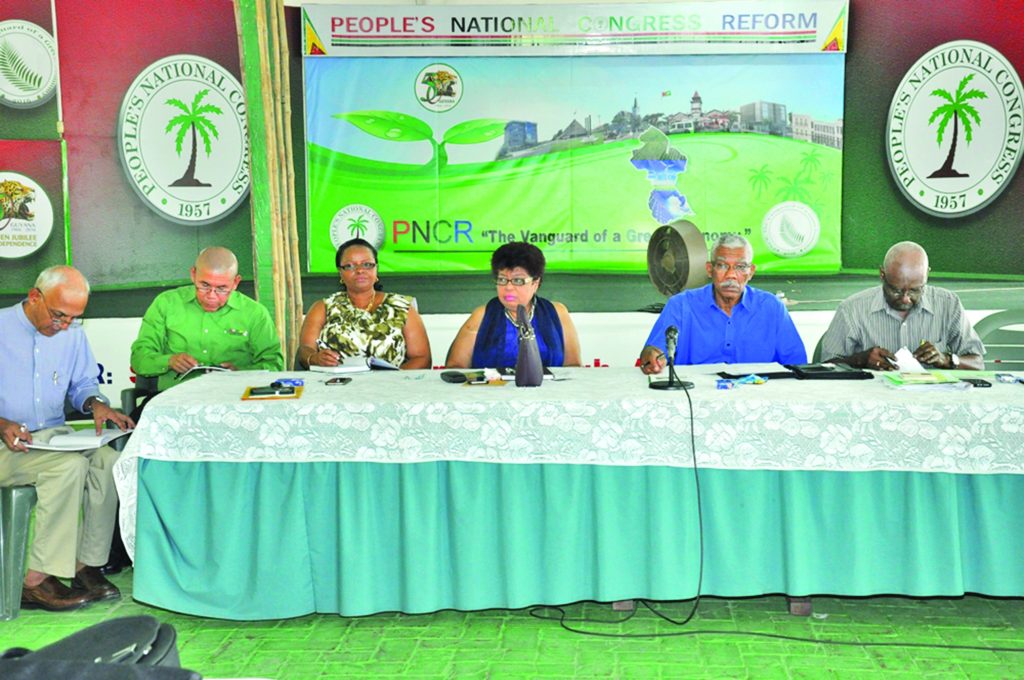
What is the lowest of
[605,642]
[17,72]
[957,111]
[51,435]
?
[605,642]

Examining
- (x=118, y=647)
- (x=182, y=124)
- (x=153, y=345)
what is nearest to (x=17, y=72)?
(x=182, y=124)

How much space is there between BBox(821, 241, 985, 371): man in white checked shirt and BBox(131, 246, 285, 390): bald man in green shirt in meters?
2.49

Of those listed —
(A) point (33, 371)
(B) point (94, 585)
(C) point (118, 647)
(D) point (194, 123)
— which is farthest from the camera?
(D) point (194, 123)

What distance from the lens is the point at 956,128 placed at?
5.84m

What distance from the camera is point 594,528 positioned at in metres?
3.05

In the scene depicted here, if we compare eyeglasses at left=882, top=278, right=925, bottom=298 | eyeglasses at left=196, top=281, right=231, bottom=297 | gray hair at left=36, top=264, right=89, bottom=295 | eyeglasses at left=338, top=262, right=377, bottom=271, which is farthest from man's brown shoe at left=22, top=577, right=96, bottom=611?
eyeglasses at left=882, top=278, right=925, bottom=298

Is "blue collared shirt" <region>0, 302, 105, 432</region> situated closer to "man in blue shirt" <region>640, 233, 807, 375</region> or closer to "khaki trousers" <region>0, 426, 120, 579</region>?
"khaki trousers" <region>0, 426, 120, 579</region>

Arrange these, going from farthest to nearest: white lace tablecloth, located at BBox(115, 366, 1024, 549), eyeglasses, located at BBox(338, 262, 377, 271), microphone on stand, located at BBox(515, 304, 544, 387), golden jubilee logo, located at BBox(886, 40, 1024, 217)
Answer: golden jubilee logo, located at BBox(886, 40, 1024, 217) → eyeglasses, located at BBox(338, 262, 377, 271) → microphone on stand, located at BBox(515, 304, 544, 387) → white lace tablecloth, located at BBox(115, 366, 1024, 549)

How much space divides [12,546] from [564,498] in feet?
6.14

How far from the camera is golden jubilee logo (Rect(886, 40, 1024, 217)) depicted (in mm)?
5805

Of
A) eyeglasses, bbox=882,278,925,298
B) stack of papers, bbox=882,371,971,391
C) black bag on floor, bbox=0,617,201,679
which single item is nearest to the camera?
black bag on floor, bbox=0,617,201,679

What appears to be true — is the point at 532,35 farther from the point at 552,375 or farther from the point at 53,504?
the point at 53,504

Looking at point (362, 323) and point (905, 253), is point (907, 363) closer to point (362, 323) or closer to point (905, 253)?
point (905, 253)

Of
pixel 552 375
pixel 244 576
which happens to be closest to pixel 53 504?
pixel 244 576
